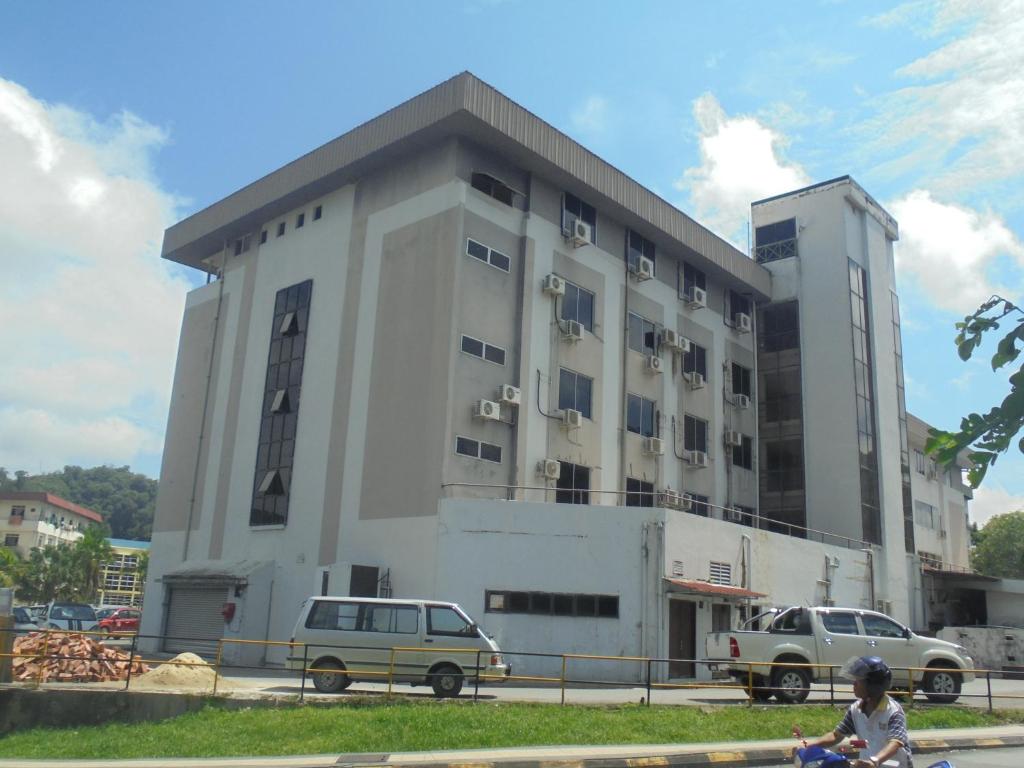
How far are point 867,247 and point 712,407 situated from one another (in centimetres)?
1105

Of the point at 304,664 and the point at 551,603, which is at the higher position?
the point at 551,603

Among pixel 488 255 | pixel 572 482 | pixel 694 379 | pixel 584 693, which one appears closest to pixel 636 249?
pixel 694 379

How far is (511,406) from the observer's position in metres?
28.1

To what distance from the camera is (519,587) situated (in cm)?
2417

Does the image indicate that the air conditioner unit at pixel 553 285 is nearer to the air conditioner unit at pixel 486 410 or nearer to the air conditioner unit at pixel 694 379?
the air conditioner unit at pixel 486 410

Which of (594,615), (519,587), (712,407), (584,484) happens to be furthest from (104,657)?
(712,407)

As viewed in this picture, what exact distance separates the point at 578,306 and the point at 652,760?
20.4 metres

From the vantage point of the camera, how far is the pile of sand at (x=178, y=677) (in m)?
18.2

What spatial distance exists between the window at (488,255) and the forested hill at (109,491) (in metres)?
134

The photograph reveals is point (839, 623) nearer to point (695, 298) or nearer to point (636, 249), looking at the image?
point (636, 249)

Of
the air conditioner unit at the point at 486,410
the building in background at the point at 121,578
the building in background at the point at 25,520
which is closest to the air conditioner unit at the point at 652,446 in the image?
the air conditioner unit at the point at 486,410

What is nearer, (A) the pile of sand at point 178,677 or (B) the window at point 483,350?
(A) the pile of sand at point 178,677

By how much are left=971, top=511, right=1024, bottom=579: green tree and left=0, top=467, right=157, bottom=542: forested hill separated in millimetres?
122786

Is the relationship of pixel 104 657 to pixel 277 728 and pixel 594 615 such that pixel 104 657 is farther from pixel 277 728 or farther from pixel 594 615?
pixel 594 615
